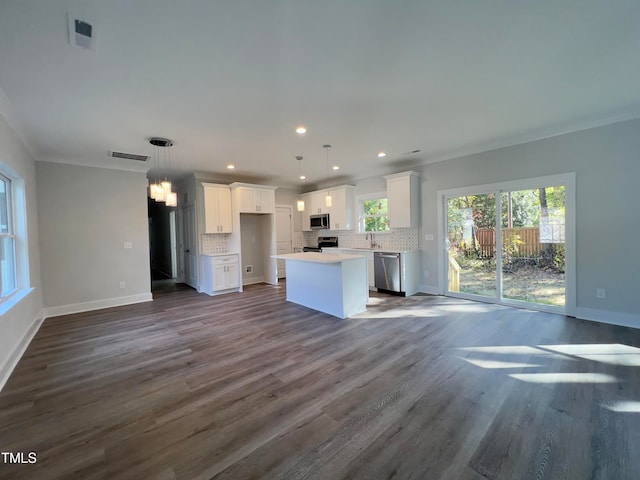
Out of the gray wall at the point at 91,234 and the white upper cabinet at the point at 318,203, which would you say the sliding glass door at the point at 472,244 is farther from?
the gray wall at the point at 91,234

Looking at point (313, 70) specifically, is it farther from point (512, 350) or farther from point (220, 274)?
point (220, 274)

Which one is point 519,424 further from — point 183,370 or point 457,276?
point 457,276

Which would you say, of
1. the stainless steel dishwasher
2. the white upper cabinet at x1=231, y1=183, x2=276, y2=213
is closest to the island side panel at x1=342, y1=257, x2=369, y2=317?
the stainless steel dishwasher

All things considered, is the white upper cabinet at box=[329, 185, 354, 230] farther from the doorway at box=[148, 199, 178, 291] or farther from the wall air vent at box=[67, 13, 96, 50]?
the wall air vent at box=[67, 13, 96, 50]

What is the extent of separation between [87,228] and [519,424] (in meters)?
6.55

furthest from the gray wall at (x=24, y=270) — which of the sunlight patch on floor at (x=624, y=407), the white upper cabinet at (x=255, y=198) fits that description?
the sunlight patch on floor at (x=624, y=407)

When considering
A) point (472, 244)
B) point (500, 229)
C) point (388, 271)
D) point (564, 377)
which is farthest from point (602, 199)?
point (388, 271)

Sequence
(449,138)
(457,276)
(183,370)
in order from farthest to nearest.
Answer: (457,276), (449,138), (183,370)

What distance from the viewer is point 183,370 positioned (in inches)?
108

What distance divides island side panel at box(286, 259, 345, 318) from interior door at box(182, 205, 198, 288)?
274 centimetres

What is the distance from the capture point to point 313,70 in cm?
238

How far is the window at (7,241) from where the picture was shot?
3.24 meters

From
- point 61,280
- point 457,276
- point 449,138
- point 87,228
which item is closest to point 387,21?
point 449,138

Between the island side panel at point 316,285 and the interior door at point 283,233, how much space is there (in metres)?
2.36
